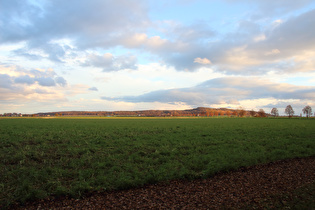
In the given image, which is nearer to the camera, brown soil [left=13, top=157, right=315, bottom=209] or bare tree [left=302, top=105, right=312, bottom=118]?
brown soil [left=13, top=157, right=315, bottom=209]

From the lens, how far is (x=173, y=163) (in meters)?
13.1

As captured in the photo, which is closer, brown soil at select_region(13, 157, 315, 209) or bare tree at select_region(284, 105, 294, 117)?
brown soil at select_region(13, 157, 315, 209)

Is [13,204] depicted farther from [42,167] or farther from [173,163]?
[173,163]

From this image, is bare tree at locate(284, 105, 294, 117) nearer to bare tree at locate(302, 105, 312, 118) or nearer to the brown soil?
bare tree at locate(302, 105, 312, 118)

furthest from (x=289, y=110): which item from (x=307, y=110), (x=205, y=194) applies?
(x=205, y=194)

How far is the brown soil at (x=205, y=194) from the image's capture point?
7844mm

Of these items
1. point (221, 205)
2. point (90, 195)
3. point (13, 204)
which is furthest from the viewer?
point (90, 195)

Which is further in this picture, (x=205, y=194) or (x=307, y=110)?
(x=307, y=110)

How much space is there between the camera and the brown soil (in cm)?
784

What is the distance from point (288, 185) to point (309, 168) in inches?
158

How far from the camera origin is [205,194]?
873 cm

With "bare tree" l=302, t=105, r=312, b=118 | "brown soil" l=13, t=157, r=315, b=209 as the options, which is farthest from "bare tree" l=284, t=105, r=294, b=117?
"brown soil" l=13, t=157, r=315, b=209

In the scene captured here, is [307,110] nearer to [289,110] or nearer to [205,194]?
[289,110]

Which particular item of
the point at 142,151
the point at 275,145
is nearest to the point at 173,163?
the point at 142,151
